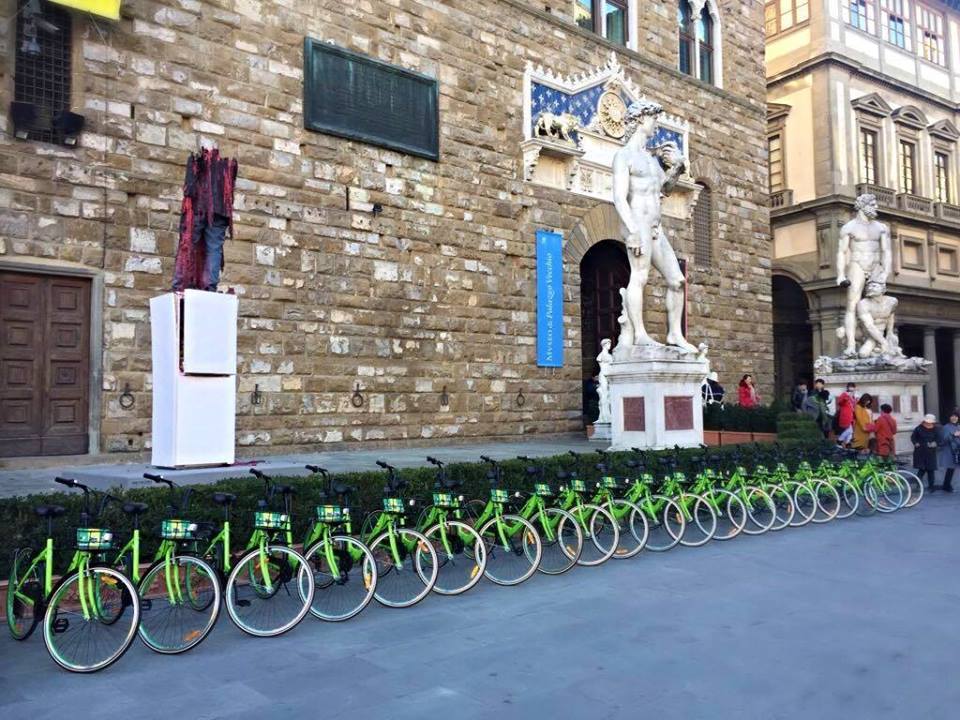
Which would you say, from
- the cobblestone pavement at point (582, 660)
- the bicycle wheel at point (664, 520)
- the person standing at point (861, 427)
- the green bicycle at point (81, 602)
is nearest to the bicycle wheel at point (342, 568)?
the cobblestone pavement at point (582, 660)

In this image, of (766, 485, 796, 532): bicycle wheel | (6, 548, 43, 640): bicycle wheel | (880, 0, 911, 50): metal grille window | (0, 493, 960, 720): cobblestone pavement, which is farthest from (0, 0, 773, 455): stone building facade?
(880, 0, 911, 50): metal grille window

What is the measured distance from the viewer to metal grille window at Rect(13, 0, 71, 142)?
10039 millimetres

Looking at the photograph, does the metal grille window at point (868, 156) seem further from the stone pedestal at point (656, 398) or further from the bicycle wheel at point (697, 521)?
the bicycle wheel at point (697, 521)

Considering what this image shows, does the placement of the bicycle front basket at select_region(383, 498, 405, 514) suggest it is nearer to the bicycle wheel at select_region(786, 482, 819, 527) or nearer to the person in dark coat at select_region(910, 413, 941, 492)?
the bicycle wheel at select_region(786, 482, 819, 527)

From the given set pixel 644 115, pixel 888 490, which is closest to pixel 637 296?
pixel 644 115

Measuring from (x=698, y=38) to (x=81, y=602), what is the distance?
19698 mm

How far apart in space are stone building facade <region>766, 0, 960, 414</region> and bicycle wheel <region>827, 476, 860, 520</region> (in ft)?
59.3

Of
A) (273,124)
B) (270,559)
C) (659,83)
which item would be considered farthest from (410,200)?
(270,559)

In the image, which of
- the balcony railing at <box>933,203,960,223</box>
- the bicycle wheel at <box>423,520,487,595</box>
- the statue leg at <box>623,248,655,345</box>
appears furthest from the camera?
the balcony railing at <box>933,203,960,223</box>

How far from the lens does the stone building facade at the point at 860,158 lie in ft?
91.4

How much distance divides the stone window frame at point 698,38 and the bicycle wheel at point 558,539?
612 inches

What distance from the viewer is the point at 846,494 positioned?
10320 millimetres

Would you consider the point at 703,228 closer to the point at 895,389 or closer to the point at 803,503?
the point at 895,389

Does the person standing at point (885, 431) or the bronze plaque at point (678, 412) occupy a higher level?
the bronze plaque at point (678, 412)
